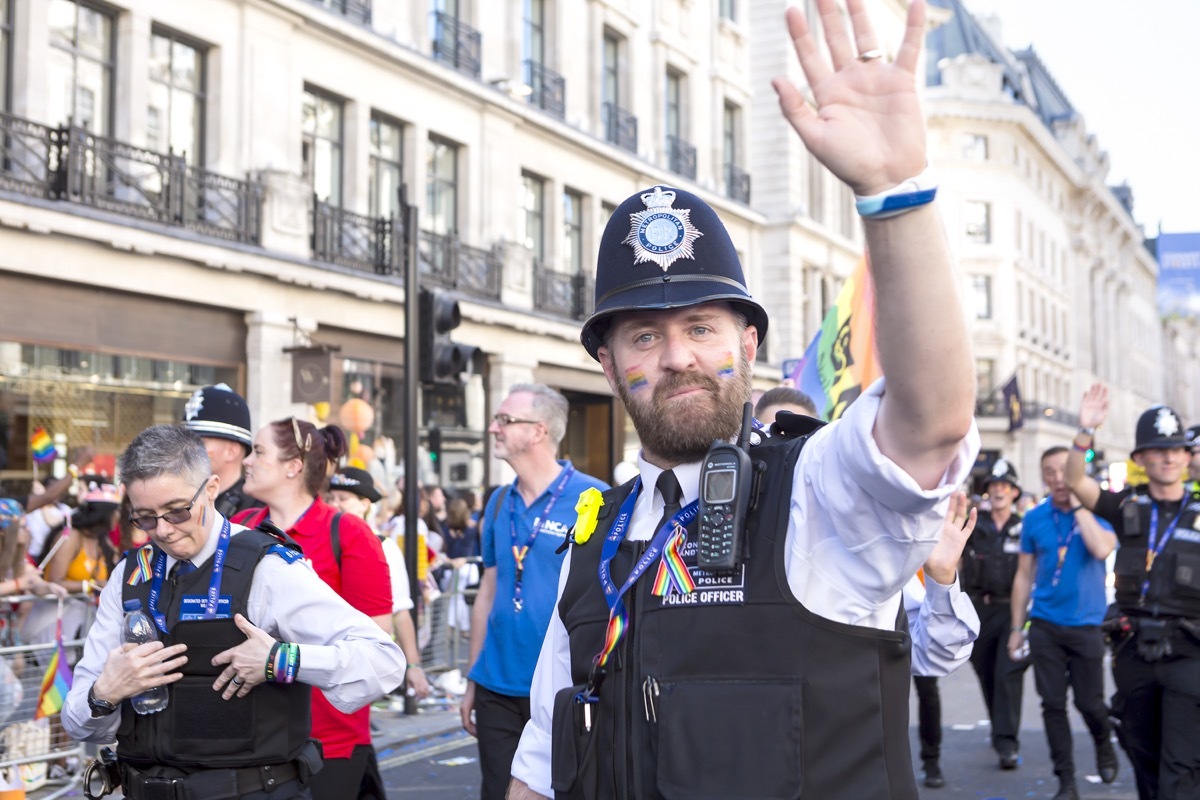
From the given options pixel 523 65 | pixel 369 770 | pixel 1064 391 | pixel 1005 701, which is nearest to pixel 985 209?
pixel 1064 391

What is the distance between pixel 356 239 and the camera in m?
19.4

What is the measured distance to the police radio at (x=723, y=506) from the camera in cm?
216

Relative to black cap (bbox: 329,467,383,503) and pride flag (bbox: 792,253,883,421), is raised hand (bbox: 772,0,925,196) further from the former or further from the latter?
pride flag (bbox: 792,253,883,421)

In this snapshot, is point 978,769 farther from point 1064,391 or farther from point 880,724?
point 1064,391

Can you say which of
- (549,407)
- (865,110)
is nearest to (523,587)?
(549,407)

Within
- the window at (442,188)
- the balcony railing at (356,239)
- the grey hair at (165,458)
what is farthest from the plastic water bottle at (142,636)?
the window at (442,188)

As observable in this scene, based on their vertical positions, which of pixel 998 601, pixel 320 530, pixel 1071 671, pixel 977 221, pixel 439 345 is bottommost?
pixel 1071 671

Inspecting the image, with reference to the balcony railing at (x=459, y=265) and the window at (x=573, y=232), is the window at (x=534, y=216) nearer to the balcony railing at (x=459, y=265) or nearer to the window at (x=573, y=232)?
the window at (x=573, y=232)

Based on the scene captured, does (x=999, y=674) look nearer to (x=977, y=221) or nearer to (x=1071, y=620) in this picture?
(x=1071, y=620)

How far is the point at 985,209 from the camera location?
55688 millimetres

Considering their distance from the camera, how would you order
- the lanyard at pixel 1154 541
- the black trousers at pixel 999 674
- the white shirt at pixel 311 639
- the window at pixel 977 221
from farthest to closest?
1. the window at pixel 977 221
2. the black trousers at pixel 999 674
3. the lanyard at pixel 1154 541
4. the white shirt at pixel 311 639

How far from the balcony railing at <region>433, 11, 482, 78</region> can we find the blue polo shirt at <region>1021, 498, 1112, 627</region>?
15.2 metres

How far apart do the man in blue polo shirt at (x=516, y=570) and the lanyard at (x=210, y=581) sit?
6.73ft

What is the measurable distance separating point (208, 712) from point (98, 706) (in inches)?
12.5
